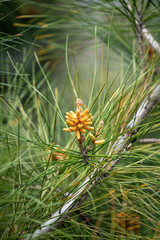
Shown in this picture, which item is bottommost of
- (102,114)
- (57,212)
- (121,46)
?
(57,212)

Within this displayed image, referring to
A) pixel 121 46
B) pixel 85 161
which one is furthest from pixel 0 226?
pixel 121 46

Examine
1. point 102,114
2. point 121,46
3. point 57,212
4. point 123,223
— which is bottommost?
point 123,223

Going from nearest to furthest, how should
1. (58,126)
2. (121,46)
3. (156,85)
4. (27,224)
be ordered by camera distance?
(27,224), (156,85), (58,126), (121,46)

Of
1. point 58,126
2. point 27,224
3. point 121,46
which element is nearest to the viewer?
point 27,224

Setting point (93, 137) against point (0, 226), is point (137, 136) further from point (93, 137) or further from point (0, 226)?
point (0, 226)

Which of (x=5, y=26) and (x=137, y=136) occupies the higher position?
(x=5, y=26)

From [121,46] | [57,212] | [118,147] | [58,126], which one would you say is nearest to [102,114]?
[118,147]

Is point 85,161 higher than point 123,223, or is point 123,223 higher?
point 85,161

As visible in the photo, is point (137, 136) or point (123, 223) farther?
point (123, 223)

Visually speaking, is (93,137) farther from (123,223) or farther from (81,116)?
(123,223)
